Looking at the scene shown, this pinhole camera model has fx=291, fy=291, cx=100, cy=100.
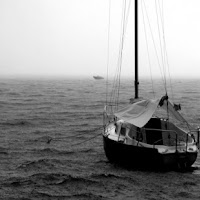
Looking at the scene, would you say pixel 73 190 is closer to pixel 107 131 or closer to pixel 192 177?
pixel 107 131

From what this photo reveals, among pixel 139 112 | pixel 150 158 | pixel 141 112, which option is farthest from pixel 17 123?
pixel 150 158

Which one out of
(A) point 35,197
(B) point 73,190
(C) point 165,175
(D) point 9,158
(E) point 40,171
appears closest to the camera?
(A) point 35,197

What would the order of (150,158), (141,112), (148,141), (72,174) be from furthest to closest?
(148,141) < (141,112) < (72,174) < (150,158)

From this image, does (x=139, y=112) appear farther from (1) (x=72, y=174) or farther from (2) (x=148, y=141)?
(1) (x=72, y=174)

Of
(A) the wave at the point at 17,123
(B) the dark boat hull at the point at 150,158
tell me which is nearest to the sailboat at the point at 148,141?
(B) the dark boat hull at the point at 150,158

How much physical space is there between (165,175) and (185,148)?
1.72 meters

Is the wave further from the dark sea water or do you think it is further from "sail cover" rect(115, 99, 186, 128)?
"sail cover" rect(115, 99, 186, 128)

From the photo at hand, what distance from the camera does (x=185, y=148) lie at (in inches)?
582

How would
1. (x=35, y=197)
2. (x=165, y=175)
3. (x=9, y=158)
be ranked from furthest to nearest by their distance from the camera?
(x=9, y=158) < (x=165, y=175) < (x=35, y=197)

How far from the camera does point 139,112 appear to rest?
51.3 feet

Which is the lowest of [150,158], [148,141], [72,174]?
[72,174]

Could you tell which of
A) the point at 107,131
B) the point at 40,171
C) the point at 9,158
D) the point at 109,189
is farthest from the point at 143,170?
the point at 9,158

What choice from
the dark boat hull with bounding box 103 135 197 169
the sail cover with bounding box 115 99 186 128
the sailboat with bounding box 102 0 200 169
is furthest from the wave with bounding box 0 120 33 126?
the dark boat hull with bounding box 103 135 197 169

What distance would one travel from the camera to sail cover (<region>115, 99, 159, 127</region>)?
1505 cm
